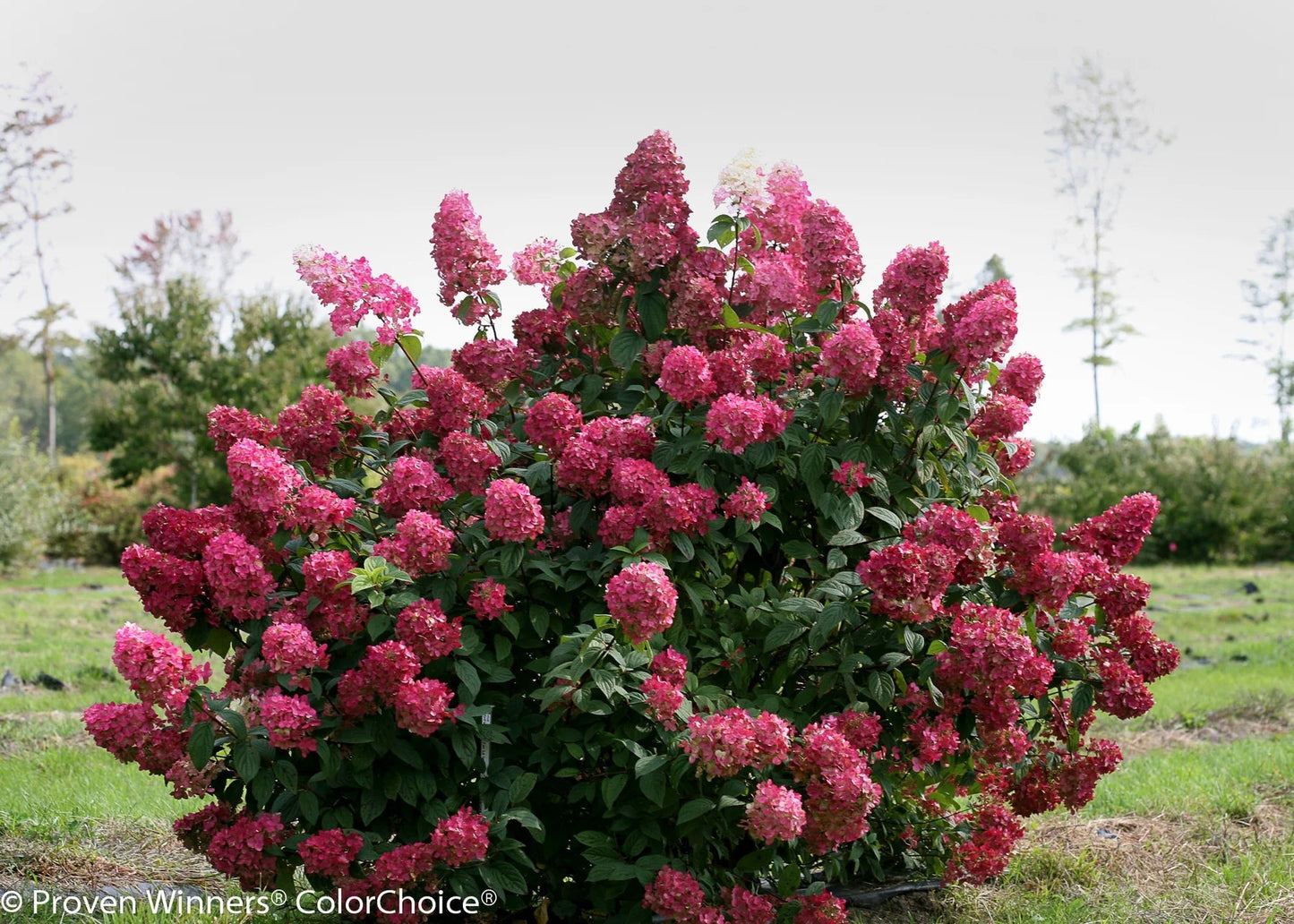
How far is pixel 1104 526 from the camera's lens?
345 cm

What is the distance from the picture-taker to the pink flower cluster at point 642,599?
2.50m

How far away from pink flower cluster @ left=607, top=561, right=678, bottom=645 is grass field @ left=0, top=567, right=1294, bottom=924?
5.12ft

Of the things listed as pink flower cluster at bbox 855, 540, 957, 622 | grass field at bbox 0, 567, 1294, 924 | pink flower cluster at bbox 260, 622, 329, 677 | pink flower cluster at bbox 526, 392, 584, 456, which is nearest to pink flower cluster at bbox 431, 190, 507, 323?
pink flower cluster at bbox 526, 392, 584, 456

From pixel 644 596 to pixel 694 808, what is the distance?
0.56m

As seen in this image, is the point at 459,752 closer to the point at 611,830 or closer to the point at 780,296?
the point at 611,830

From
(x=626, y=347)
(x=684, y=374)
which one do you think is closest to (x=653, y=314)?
(x=626, y=347)

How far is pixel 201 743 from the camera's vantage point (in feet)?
8.86

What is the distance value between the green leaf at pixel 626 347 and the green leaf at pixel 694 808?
123 cm

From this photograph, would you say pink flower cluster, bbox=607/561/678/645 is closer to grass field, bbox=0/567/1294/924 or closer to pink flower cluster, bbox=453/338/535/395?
pink flower cluster, bbox=453/338/535/395

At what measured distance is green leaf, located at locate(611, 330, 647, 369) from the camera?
316 centimetres

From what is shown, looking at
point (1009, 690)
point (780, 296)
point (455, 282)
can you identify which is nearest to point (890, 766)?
point (1009, 690)

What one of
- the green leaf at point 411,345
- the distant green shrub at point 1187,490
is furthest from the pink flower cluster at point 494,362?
the distant green shrub at point 1187,490

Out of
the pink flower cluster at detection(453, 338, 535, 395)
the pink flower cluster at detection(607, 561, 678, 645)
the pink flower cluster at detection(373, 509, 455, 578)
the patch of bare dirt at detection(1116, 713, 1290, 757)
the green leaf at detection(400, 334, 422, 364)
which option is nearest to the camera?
the pink flower cluster at detection(607, 561, 678, 645)

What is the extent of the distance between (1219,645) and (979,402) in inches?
306
